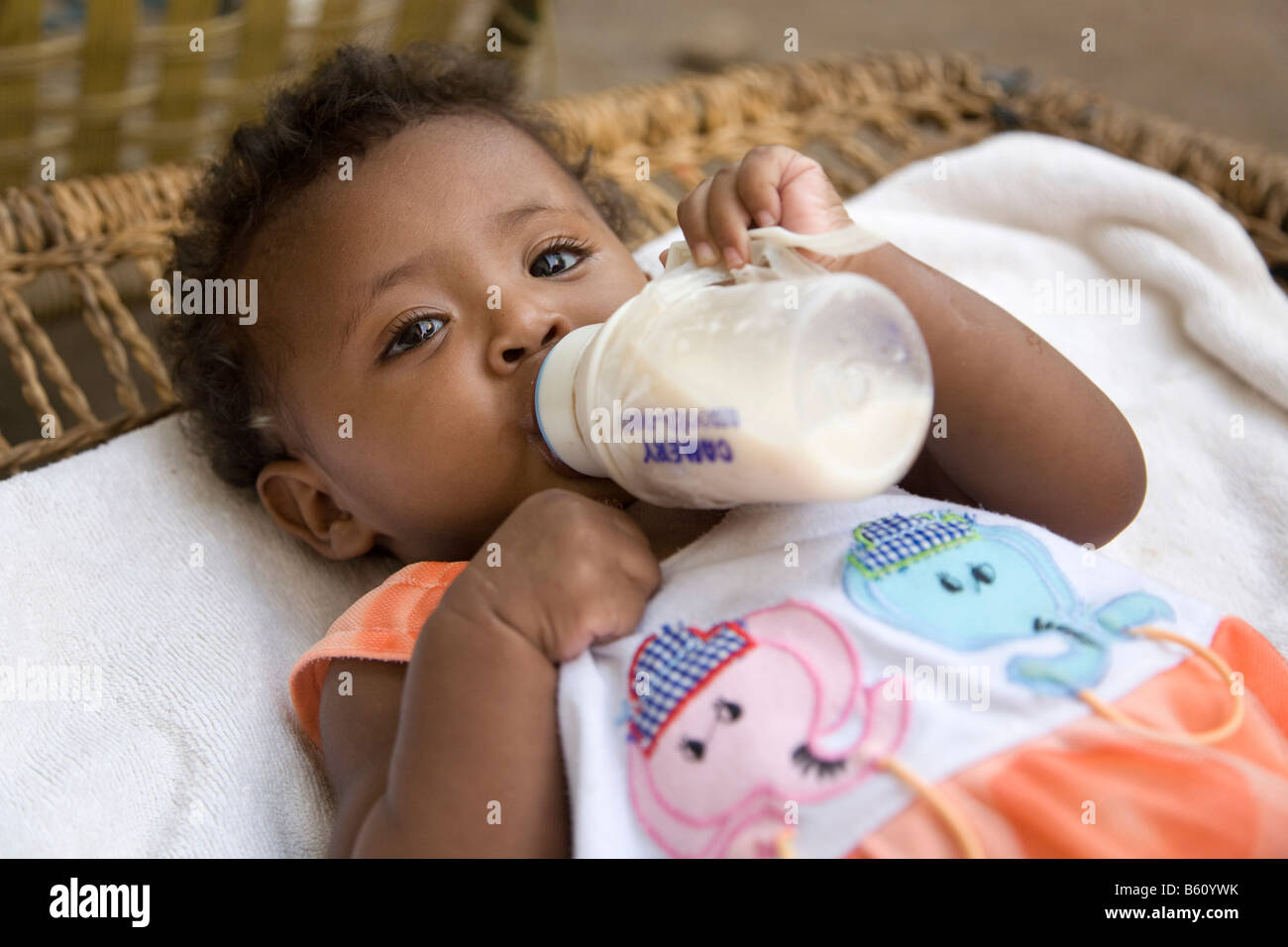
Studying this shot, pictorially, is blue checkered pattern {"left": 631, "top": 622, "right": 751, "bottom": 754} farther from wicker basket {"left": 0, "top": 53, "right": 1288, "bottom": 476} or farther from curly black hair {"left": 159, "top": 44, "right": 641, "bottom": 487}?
wicker basket {"left": 0, "top": 53, "right": 1288, "bottom": 476}

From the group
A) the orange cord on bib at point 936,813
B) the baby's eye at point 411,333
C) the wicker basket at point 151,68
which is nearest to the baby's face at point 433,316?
the baby's eye at point 411,333

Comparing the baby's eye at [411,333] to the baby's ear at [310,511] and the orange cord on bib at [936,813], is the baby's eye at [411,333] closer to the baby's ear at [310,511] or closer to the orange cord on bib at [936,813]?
the baby's ear at [310,511]

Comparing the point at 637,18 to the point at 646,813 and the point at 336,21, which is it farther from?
the point at 646,813

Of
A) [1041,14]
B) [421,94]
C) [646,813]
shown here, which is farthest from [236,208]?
[1041,14]

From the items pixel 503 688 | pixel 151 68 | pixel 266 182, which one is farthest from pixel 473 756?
pixel 151 68

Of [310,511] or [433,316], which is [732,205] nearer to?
[433,316]

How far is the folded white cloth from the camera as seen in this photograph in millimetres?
807

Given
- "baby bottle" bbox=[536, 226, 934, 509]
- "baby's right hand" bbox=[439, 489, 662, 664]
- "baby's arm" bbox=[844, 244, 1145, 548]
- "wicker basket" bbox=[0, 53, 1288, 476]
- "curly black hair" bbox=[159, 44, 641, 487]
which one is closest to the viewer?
"baby bottle" bbox=[536, 226, 934, 509]

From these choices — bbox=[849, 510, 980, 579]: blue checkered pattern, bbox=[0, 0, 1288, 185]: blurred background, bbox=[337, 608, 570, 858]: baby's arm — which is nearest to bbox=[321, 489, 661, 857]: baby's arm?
bbox=[337, 608, 570, 858]: baby's arm

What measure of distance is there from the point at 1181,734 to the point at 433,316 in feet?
1.73

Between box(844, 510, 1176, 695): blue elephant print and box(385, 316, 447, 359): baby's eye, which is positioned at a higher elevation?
box(385, 316, 447, 359): baby's eye

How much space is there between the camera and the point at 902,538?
69 centimetres

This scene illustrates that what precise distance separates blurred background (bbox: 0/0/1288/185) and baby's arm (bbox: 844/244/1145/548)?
37.2 inches

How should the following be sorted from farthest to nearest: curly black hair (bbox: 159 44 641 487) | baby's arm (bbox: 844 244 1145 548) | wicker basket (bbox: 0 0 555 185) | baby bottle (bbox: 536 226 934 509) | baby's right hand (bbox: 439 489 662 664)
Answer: wicker basket (bbox: 0 0 555 185) → curly black hair (bbox: 159 44 641 487) → baby's arm (bbox: 844 244 1145 548) → baby's right hand (bbox: 439 489 662 664) → baby bottle (bbox: 536 226 934 509)
